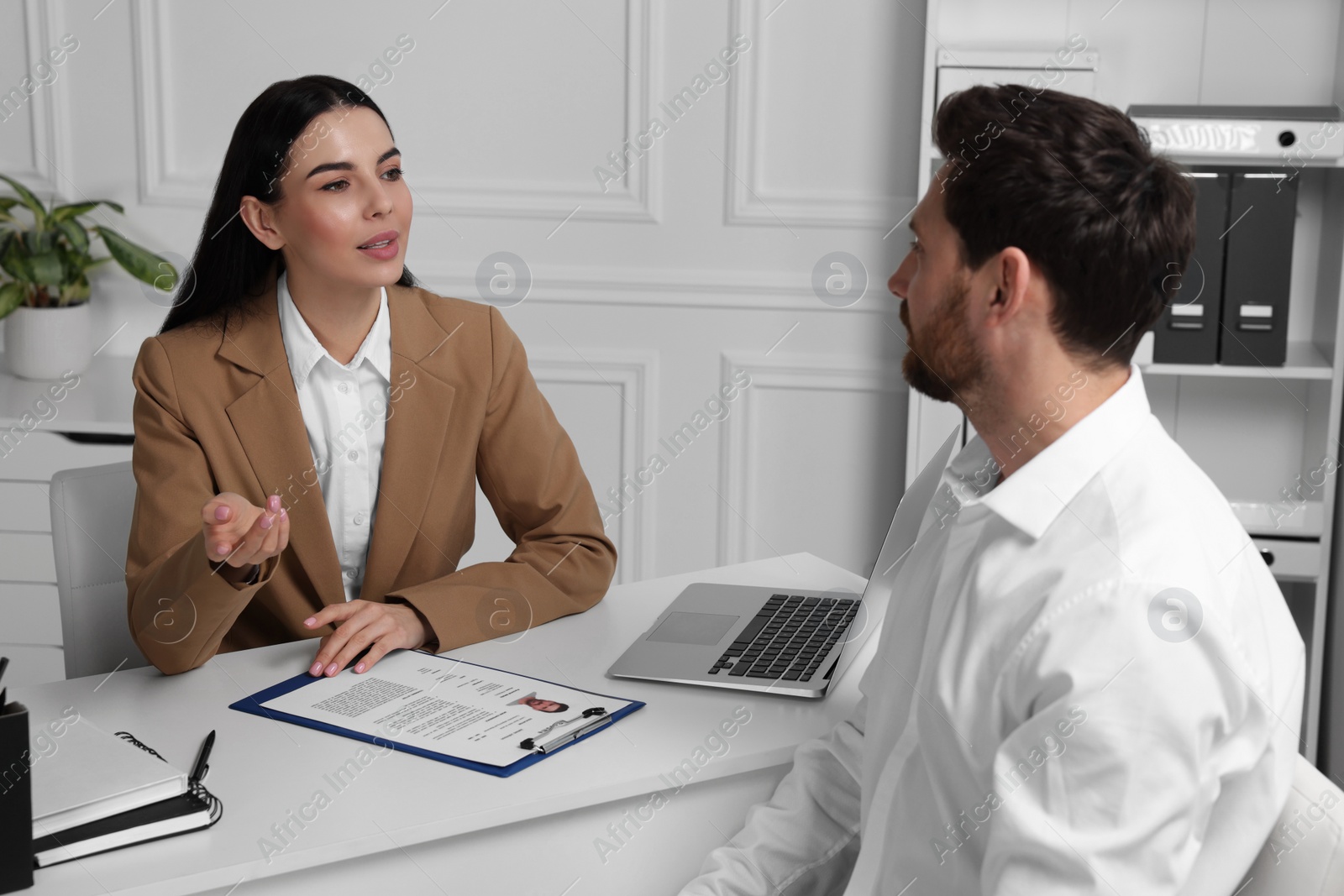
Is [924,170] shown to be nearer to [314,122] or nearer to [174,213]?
[314,122]

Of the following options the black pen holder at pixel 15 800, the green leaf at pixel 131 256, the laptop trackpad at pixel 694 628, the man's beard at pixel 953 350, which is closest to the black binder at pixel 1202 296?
the laptop trackpad at pixel 694 628

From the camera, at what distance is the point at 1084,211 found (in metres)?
1.15

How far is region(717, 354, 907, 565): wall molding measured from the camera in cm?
320

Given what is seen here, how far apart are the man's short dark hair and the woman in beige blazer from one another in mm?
844

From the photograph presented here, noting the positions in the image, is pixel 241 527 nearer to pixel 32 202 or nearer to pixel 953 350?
pixel 953 350

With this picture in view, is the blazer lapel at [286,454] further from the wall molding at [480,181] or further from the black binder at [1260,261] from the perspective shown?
the black binder at [1260,261]

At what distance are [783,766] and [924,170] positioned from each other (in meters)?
1.88

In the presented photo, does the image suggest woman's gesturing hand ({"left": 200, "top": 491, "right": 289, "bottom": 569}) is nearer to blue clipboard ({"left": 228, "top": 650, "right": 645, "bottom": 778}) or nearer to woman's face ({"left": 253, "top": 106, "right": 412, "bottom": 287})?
blue clipboard ({"left": 228, "top": 650, "right": 645, "bottom": 778})

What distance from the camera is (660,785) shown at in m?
1.31

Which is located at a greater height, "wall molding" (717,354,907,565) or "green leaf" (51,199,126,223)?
"green leaf" (51,199,126,223)

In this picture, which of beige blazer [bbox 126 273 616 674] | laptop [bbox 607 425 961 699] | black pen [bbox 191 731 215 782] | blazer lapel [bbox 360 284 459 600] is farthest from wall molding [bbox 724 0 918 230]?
black pen [bbox 191 731 215 782]

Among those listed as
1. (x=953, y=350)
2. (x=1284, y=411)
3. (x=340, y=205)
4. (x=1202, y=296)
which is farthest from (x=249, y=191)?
(x=1284, y=411)

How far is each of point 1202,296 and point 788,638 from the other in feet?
5.20

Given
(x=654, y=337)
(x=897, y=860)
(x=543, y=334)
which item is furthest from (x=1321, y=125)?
(x=897, y=860)
